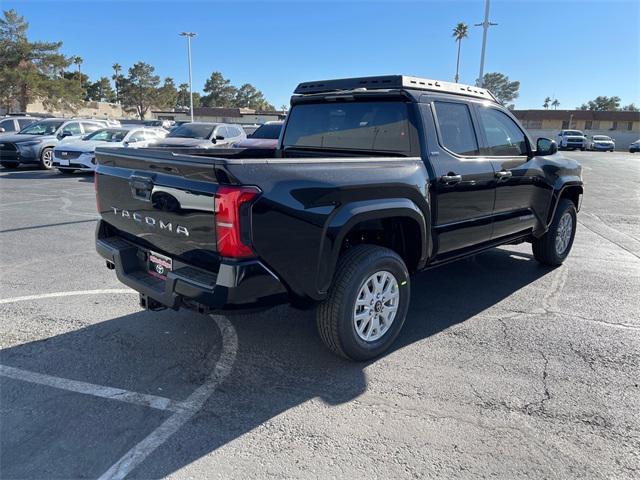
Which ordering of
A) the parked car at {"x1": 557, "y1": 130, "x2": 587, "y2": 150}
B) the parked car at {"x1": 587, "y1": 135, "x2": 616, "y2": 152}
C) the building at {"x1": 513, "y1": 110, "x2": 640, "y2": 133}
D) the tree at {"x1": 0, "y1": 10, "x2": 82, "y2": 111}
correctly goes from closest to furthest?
the parked car at {"x1": 557, "y1": 130, "x2": 587, "y2": 150} < the parked car at {"x1": 587, "y1": 135, "x2": 616, "y2": 152} < the tree at {"x1": 0, "y1": 10, "x2": 82, "y2": 111} < the building at {"x1": 513, "y1": 110, "x2": 640, "y2": 133}

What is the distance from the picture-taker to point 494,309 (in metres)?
4.59

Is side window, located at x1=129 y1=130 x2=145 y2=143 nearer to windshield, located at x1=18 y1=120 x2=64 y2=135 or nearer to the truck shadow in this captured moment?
windshield, located at x1=18 y1=120 x2=64 y2=135

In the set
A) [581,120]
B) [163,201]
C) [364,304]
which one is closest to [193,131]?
[163,201]

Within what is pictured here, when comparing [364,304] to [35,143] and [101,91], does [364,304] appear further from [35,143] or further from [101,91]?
[101,91]

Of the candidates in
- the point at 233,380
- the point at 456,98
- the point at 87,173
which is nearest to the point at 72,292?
the point at 233,380

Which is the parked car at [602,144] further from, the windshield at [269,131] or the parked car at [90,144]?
the parked car at [90,144]

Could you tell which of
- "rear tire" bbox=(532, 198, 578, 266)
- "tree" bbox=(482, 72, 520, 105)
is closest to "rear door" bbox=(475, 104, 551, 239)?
"rear tire" bbox=(532, 198, 578, 266)

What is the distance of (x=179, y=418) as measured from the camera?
2.77 m

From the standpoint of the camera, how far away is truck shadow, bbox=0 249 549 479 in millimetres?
2480

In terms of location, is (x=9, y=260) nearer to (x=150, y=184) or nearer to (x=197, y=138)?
(x=150, y=184)

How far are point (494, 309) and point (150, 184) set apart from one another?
3.39 metres

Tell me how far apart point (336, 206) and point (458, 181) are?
4.76 ft

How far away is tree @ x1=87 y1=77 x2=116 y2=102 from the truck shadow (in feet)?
330

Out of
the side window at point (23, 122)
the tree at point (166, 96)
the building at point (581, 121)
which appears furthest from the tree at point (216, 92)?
the side window at point (23, 122)
